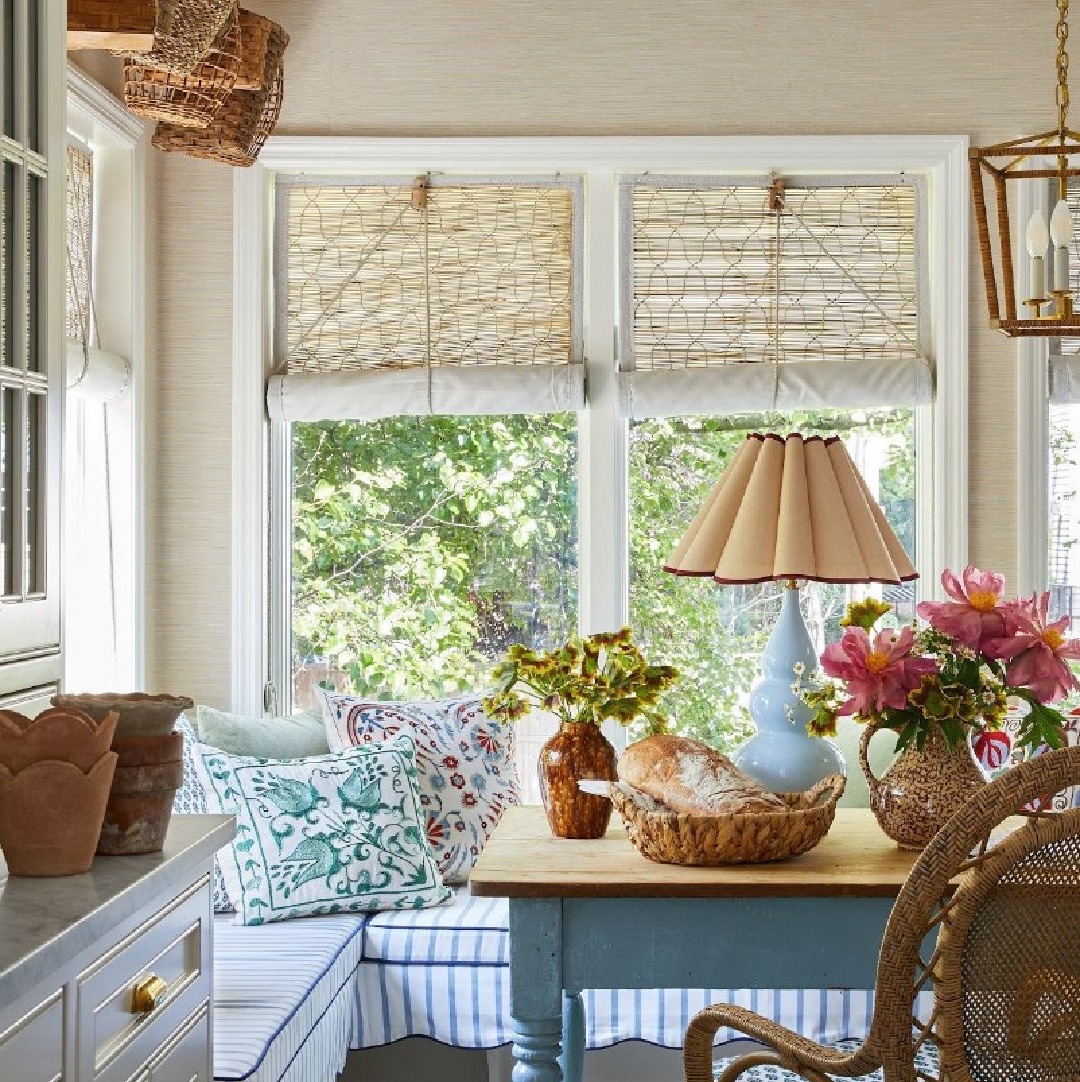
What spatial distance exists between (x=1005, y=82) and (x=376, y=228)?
1.79 metres

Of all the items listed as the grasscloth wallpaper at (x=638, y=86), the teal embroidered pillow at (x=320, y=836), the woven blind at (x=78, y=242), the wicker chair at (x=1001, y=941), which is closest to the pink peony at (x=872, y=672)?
the wicker chair at (x=1001, y=941)

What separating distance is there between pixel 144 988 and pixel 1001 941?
1.01 meters

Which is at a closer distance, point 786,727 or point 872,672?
point 872,672

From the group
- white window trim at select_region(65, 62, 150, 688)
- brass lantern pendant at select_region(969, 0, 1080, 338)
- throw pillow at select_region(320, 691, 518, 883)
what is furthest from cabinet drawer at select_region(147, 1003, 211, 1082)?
white window trim at select_region(65, 62, 150, 688)

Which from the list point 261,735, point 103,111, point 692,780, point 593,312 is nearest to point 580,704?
point 692,780

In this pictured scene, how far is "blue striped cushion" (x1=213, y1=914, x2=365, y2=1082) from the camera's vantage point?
244cm

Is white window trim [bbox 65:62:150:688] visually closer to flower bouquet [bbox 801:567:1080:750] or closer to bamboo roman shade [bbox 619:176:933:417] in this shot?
bamboo roman shade [bbox 619:176:933:417]

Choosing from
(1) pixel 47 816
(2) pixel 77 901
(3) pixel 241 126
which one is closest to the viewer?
(2) pixel 77 901

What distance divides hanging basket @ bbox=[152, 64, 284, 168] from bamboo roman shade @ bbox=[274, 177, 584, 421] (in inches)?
→ 20.5

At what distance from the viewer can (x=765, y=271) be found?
159 inches

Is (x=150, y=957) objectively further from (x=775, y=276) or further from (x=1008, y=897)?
(x=775, y=276)

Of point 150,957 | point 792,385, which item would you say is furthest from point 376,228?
point 150,957

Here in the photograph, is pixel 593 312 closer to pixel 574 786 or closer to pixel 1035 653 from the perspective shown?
pixel 574 786

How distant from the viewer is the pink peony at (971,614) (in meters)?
2.17
